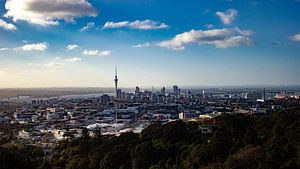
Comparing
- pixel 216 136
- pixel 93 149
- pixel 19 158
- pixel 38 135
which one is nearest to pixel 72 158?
pixel 93 149

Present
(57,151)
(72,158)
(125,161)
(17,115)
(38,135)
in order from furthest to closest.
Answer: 1. (17,115)
2. (38,135)
3. (57,151)
4. (72,158)
5. (125,161)

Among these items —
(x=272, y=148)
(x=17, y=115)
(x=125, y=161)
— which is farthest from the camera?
(x=17, y=115)

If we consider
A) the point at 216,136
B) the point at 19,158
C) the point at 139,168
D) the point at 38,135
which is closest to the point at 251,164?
the point at 216,136

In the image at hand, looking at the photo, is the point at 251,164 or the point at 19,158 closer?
the point at 19,158

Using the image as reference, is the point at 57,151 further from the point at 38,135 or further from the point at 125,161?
the point at 38,135

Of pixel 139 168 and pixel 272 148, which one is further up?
pixel 272 148

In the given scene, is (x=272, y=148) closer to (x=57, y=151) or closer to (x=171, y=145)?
(x=171, y=145)
